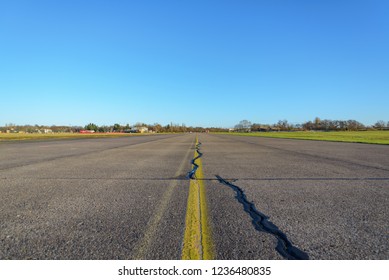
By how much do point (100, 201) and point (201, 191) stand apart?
1.97 meters

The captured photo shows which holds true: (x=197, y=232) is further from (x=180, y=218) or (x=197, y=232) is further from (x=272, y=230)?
(x=272, y=230)

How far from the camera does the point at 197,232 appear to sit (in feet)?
9.41

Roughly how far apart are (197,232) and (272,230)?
3.12ft

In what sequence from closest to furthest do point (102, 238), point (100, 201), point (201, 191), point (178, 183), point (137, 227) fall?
1. point (102, 238)
2. point (137, 227)
3. point (100, 201)
4. point (201, 191)
5. point (178, 183)

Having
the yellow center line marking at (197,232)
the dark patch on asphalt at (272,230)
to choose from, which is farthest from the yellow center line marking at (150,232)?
the dark patch on asphalt at (272,230)

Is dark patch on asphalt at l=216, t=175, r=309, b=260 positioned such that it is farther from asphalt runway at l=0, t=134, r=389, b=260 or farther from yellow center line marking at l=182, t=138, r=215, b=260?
yellow center line marking at l=182, t=138, r=215, b=260

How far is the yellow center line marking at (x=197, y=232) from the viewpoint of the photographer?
2.36 m

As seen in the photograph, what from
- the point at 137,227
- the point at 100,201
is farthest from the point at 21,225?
the point at 137,227

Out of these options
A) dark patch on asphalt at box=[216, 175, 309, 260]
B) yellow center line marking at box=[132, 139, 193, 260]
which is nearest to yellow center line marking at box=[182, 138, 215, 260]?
yellow center line marking at box=[132, 139, 193, 260]

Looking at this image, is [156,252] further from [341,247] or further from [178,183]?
[178,183]

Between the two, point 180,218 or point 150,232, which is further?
point 180,218

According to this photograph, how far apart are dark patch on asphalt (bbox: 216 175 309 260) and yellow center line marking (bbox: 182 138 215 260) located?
0.68 meters

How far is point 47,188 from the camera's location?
5.18 metres

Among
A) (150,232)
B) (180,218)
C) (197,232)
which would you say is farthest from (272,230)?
(150,232)
